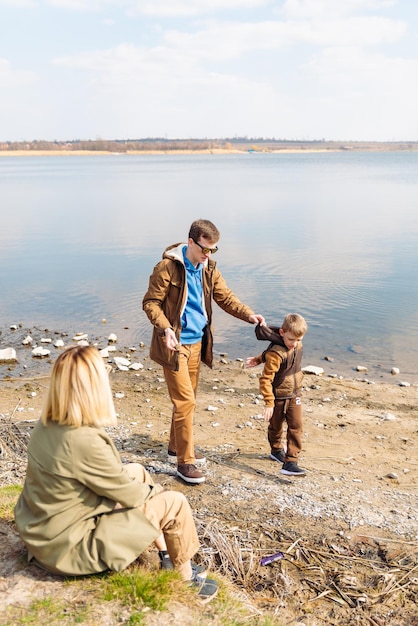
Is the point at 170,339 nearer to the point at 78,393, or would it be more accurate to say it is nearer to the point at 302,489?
the point at 302,489

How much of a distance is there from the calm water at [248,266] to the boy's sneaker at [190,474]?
6.04m

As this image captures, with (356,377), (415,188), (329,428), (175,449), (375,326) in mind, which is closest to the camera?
(175,449)

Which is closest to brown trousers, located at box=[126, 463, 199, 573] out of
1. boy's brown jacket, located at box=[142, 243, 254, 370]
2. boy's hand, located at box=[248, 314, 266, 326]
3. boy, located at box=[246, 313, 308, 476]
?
boy's brown jacket, located at box=[142, 243, 254, 370]

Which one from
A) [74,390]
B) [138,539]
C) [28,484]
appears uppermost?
[74,390]

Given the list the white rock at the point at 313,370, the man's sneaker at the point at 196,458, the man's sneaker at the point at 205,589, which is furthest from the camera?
the white rock at the point at 313,370

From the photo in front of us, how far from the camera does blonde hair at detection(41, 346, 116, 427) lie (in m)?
3.66

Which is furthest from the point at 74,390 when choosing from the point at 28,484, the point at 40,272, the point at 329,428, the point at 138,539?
the point at 40,272

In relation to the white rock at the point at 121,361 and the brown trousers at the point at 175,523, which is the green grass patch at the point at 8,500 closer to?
the brown trousers at the point at 175,523

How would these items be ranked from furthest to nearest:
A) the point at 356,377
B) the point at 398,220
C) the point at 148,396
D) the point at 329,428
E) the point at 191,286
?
the point at 398,220
the point at 356,377
the point at 148,396
the point at 329,428
the point at 191,286

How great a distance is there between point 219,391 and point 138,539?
21.1 ft

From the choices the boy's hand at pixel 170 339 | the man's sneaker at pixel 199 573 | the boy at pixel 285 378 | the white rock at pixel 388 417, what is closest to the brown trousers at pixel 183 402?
the boy's hand at pixel 170 339

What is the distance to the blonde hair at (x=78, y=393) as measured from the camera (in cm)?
366

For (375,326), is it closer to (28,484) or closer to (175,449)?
(175,449)

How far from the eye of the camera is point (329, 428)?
8.54 m
